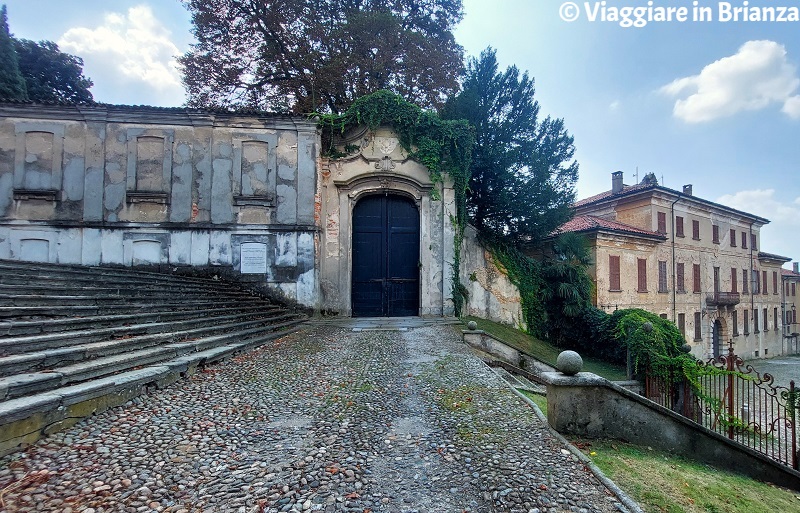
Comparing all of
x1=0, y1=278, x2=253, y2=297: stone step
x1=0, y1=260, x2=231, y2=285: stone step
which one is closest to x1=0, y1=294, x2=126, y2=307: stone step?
x1=0, y1=278, x2=253, y2=297: stone step

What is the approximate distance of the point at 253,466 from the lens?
306cm

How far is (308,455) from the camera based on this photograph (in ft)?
10.6

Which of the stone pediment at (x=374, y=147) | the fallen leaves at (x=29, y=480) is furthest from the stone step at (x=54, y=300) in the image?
the stone pediment at (x=374, y=147)

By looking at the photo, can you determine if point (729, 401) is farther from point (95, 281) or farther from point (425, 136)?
point (95, 281)

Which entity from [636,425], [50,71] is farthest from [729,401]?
[50,71]

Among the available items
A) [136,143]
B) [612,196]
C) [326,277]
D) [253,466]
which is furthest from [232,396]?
[612,196]

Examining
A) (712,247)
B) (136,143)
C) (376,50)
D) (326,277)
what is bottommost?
(326,277)

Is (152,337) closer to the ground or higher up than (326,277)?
closer to the ground

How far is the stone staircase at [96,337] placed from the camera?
11.4 feet

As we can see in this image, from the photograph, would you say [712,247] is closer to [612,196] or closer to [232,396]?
[612,196]

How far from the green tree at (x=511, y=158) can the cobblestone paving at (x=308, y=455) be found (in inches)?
442

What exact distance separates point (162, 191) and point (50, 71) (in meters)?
13.7

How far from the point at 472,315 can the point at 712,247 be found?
24709mm

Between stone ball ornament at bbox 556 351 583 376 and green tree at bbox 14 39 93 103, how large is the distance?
23.5 meters
